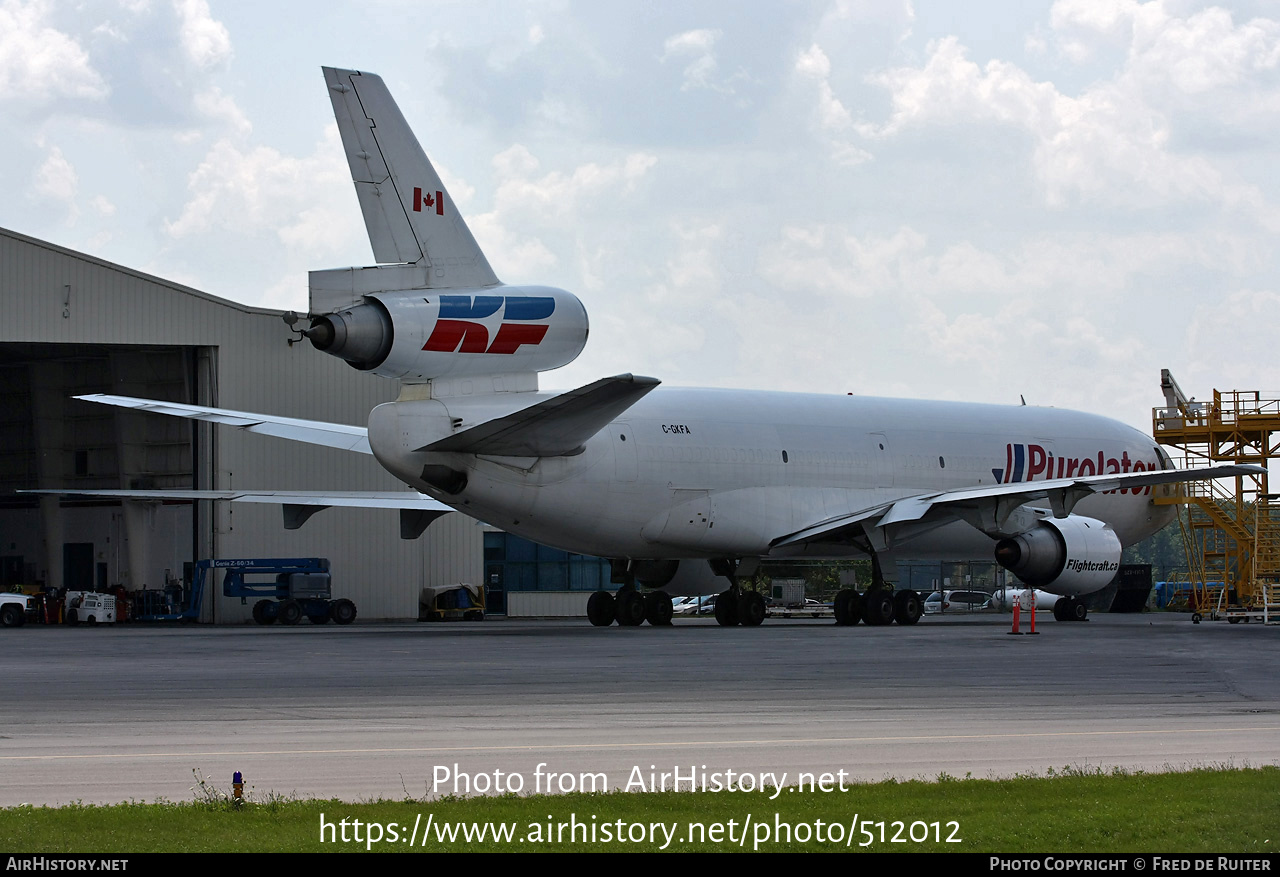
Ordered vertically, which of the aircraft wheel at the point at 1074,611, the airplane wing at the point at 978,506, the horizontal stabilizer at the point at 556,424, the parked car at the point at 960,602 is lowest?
the parked car at the point at 960,602

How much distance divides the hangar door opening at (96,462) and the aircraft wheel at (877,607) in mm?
20123

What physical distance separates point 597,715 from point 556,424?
12.3 m

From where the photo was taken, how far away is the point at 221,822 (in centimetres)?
685

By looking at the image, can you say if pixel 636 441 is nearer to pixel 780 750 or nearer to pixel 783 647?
pixel 783 647

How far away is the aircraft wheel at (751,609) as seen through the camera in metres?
30.9

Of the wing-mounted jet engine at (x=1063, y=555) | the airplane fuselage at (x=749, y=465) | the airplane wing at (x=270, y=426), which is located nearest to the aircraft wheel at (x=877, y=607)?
the airplane fuselage at (x=749, y=465)

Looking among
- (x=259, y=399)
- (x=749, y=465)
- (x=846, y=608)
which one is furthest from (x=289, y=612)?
(x=846, y=608)

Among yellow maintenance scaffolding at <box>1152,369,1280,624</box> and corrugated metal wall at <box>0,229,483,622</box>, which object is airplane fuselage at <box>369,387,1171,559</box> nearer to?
yellow maintenance scaffolding at <box>1152,369,1280,624</box>

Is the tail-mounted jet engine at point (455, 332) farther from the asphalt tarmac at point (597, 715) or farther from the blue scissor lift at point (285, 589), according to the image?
the blue scissor lift at point (285, 589)

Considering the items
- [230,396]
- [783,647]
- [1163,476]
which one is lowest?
[783,647]

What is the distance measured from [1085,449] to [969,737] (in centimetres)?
2656

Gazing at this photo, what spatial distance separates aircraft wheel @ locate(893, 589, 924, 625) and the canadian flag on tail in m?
12.7

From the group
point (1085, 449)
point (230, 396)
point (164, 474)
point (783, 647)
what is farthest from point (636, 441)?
point (164, 474)
